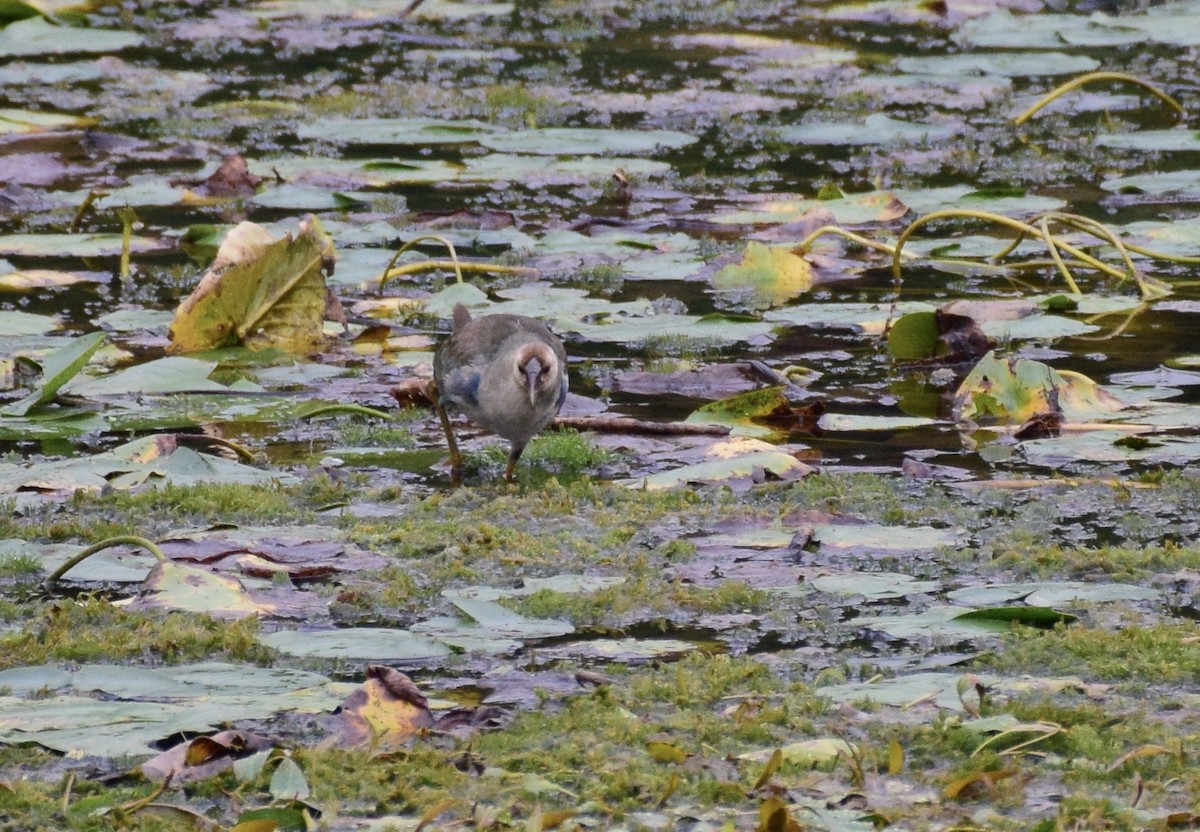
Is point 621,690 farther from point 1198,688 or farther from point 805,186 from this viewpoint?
point 805,186

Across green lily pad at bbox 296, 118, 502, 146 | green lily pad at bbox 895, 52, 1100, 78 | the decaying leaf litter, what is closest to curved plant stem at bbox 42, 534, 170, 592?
the decaying leaf litter

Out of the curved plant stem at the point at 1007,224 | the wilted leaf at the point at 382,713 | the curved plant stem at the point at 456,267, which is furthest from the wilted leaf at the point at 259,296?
the wilted leaf at the point at 382,713

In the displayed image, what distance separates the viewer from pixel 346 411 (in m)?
6.40

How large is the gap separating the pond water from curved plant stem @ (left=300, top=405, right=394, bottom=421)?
69mm

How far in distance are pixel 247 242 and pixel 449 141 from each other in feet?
13.0

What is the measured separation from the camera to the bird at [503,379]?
5.84 metres

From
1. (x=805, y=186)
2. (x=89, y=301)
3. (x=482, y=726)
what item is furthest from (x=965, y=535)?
(x=805, y=186)

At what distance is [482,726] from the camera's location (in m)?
3.79

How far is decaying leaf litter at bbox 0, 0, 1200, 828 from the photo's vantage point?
3.60m

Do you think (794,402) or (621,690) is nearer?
(621,690)

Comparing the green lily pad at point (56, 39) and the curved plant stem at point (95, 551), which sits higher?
the green lily pad at point (56, 39)

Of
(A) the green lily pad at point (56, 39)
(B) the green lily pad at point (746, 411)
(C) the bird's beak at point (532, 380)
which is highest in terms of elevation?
(A) the green lily pad at point (56, 39)

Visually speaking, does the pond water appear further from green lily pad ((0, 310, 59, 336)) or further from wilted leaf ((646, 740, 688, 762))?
wilted leaf ((646, 740, 688, 762))

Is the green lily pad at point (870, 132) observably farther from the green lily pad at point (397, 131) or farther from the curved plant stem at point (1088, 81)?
the green lily pad at point (397, 131)
